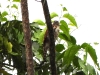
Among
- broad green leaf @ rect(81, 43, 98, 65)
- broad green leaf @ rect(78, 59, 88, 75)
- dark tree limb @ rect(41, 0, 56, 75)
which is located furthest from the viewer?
broad green leaf @ rect(78, 59, 88, 75)

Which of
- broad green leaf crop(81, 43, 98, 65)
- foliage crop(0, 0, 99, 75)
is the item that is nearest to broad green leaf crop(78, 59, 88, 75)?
foliage crop(0, 0, 99, 75)

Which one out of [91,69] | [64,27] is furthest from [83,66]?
[64,27]

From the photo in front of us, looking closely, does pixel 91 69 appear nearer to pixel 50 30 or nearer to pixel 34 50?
pixel 34 50

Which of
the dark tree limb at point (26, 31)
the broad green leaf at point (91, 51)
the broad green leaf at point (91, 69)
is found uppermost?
the dark tree limb at point (26, 31)

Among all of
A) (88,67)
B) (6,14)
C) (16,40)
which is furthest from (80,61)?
(6,14)

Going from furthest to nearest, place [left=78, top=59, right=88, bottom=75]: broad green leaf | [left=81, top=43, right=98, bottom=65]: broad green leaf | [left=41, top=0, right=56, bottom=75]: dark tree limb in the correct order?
[left=78, top=59, right=88, bottom=75]: broad green leaf, [left=81, top=43, right=98, bottom=65]: broad green leaf, [left=41, top=0, right=56, bottom=75]: dark tree limb

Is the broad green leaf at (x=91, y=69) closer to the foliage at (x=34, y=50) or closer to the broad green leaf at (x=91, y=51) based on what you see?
the foliage at (x=34, y=50)

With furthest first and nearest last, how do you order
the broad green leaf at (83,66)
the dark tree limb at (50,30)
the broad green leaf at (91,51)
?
the broad green leaf at (83,66) < the broad green leaf at (91,51) < the dark tree limb at (50,30)

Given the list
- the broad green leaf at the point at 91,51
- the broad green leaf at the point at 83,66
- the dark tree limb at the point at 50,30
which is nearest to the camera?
the dark tree limb at the point at 50,30

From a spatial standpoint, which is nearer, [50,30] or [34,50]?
[50,30]

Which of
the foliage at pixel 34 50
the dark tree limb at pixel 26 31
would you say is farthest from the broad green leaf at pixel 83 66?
the dark tree limb at pixel 26 31

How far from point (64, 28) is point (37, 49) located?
0.15m

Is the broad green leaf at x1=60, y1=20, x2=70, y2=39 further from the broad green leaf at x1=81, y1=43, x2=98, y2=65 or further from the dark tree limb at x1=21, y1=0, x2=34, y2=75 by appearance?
the dark tree limb at x1=21, y1=0, x2=34, y2=75

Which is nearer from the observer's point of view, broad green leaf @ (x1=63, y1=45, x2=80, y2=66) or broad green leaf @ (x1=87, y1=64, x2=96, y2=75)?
broad green leaf @ (x1=63, y1=45, x2=80, y2=66)
